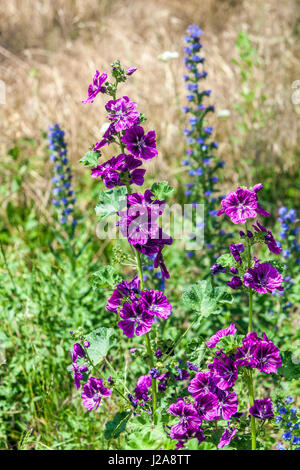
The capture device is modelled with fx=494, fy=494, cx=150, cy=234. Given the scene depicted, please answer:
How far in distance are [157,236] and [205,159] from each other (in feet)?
5.25

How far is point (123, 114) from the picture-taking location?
59.1 inches

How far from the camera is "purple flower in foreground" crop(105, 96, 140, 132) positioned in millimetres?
1478

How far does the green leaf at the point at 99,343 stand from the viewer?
1.60 m

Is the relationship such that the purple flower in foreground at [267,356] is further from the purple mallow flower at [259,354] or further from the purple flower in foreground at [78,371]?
the purple flower in foreground at [78,371]

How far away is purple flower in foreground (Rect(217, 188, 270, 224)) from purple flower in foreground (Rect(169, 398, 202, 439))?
588mm

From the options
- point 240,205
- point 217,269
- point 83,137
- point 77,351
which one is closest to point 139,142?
point 240,205

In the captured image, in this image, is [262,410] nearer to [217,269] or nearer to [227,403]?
[227,403]

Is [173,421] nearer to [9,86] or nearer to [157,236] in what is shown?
[157,236]

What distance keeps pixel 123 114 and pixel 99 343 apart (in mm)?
735

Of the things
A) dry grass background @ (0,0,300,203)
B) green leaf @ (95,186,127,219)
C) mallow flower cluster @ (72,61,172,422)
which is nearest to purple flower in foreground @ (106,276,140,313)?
mallow flower cluster @ (72,61,172,422)

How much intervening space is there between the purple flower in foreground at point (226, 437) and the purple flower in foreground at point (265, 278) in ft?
1.47

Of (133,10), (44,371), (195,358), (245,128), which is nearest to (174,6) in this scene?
(133,10)

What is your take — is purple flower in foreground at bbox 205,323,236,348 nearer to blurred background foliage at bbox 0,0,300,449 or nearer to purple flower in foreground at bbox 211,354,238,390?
purple flower in foreground at bbox 211,354,238,390

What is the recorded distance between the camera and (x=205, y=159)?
2959 millimetres
